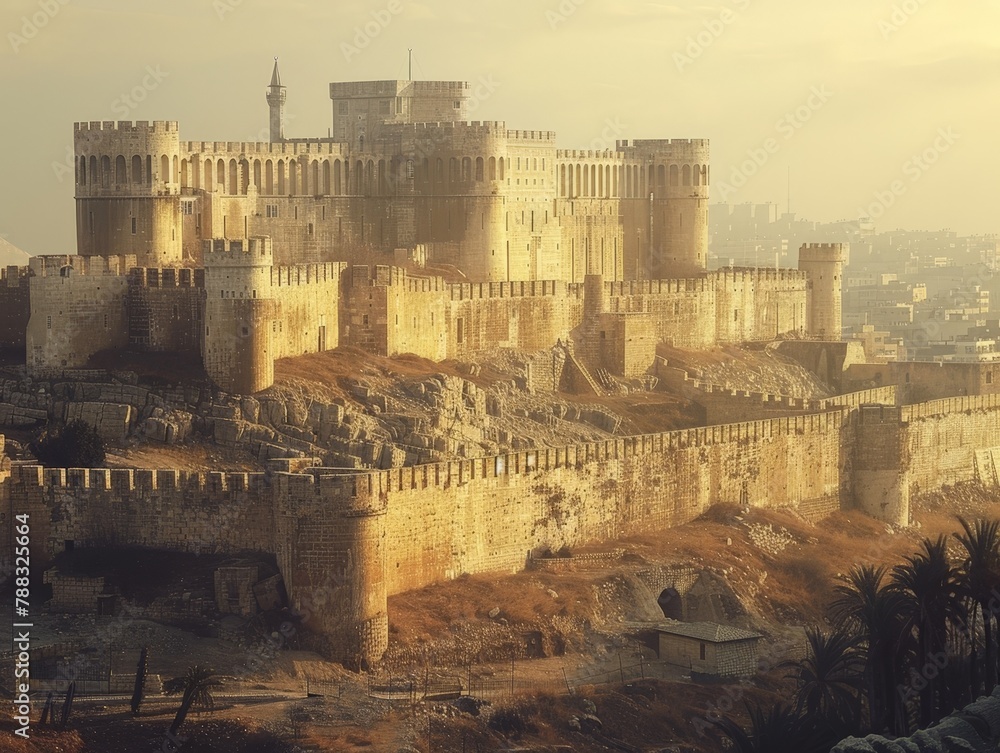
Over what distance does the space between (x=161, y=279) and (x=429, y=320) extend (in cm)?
974

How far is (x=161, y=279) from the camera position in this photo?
61281mm

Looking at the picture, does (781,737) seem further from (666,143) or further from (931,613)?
(666,143)

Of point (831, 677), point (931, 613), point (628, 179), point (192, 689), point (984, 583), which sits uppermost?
point (628, 179)

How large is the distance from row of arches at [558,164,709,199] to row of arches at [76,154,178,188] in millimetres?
21172

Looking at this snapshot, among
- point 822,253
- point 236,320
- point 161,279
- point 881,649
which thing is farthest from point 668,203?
point 881,649

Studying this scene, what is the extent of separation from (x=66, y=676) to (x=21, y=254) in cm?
8828

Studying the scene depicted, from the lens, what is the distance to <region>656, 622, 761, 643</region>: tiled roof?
175 feet

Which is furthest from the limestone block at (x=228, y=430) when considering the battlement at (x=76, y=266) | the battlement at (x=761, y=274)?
the battlement at (x=761, y=274)

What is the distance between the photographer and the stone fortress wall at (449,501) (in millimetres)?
49719

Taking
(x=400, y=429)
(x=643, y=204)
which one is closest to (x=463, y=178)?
(x=643, y=204)

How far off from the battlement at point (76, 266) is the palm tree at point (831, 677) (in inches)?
839

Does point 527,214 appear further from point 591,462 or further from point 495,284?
point 591,462

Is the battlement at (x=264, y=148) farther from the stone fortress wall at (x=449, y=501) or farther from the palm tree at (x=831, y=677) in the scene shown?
the palm tree at (x=831, y=677)

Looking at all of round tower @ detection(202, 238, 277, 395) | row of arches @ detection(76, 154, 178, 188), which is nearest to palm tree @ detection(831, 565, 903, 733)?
round tower @ detection(202, 238, 277, 395)
